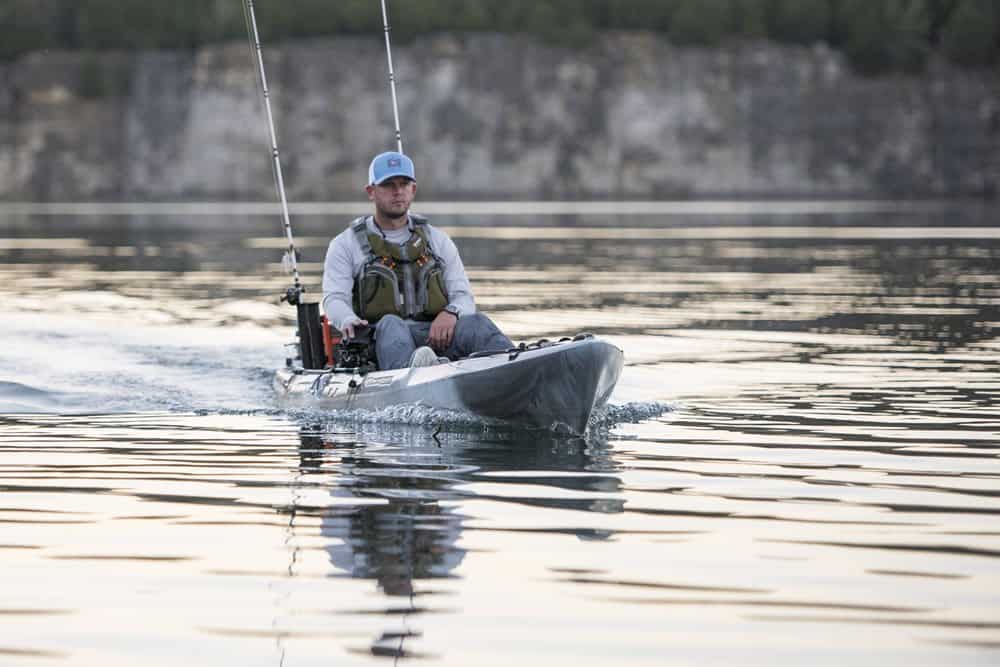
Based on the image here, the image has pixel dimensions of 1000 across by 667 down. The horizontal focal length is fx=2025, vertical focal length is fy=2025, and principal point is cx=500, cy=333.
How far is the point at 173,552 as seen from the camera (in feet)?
30.7

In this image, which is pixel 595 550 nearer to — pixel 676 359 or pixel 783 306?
pixel 676 359

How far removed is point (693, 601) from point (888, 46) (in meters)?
106

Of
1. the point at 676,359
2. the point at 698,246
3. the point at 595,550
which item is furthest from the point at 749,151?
the point at 595,550

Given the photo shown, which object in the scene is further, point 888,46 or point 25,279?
point 888,46

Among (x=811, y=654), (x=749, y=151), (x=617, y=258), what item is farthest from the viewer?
(x=749, y=151)

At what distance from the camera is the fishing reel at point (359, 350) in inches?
585

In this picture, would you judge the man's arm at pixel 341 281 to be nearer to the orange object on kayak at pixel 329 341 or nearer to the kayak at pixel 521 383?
the kayak at pixel 521 383

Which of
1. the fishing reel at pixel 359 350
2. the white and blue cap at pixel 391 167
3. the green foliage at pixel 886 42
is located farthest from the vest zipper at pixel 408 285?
the green foliage at pixel 886 42

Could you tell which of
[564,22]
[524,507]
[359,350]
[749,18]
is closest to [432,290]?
[359,350]

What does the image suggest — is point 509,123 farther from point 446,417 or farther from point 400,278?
point 446,417

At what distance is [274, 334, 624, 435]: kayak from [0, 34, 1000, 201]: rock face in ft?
301

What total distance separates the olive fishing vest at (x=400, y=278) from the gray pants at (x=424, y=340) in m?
0.14

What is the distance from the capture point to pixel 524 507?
35.2 feet

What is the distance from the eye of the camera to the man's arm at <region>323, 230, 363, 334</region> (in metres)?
14.6
